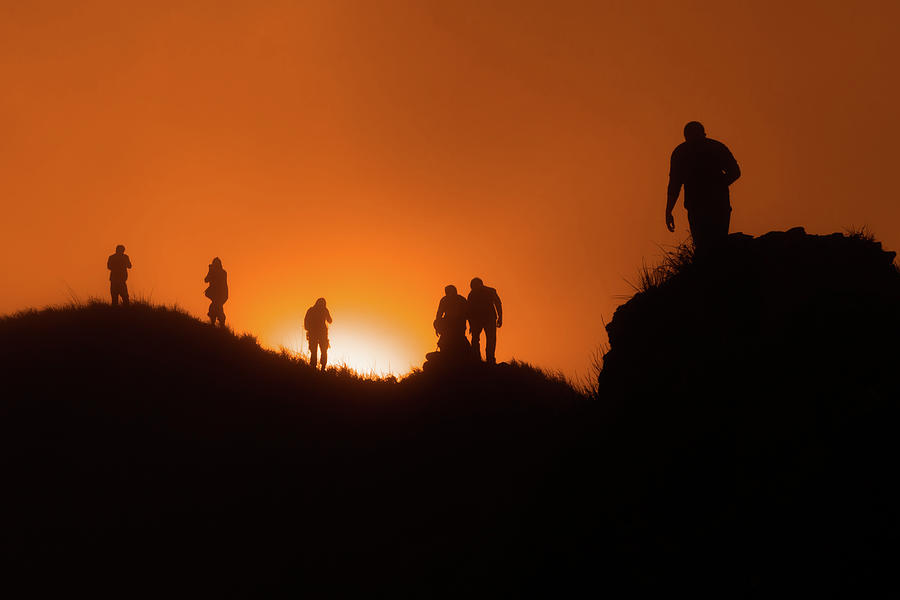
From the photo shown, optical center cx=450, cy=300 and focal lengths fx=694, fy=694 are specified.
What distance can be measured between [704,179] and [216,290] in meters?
18.5

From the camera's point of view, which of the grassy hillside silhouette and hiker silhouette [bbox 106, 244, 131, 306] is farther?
hiker silhouette [bbox 106, 244, 131, 306]

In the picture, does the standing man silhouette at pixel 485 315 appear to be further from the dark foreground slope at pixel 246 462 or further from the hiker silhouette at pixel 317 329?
the hiker silhouette at pixel 317 329

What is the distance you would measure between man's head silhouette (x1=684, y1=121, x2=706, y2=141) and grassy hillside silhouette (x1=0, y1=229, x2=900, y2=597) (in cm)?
215

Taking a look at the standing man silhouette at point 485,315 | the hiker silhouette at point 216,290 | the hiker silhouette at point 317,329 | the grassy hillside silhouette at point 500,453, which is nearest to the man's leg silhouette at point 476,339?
the standing man silhouette at point 485,315

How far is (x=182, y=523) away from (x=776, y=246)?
11524 millimetres

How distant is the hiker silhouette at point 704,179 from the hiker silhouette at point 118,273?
19.5 metres

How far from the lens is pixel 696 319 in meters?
8.12

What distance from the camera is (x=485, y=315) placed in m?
19.7

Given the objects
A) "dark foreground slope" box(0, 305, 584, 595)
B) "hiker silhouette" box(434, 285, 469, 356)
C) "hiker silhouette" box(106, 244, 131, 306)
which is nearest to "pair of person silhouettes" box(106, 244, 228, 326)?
"hiker silhouette" box(106, 244, 131, 306)

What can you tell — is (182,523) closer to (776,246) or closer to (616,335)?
(616,335)

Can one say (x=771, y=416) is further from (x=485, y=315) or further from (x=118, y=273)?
(x=118, y=273)

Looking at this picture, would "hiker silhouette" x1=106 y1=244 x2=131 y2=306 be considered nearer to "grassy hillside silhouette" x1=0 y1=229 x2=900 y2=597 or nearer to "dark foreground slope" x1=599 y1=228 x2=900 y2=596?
"grassy hillside silhouette" x1=0 y1=229 x2=900 y2=597

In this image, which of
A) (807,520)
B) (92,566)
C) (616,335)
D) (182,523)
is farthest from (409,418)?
(807,520)

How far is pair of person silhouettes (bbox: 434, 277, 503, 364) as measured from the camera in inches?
776
